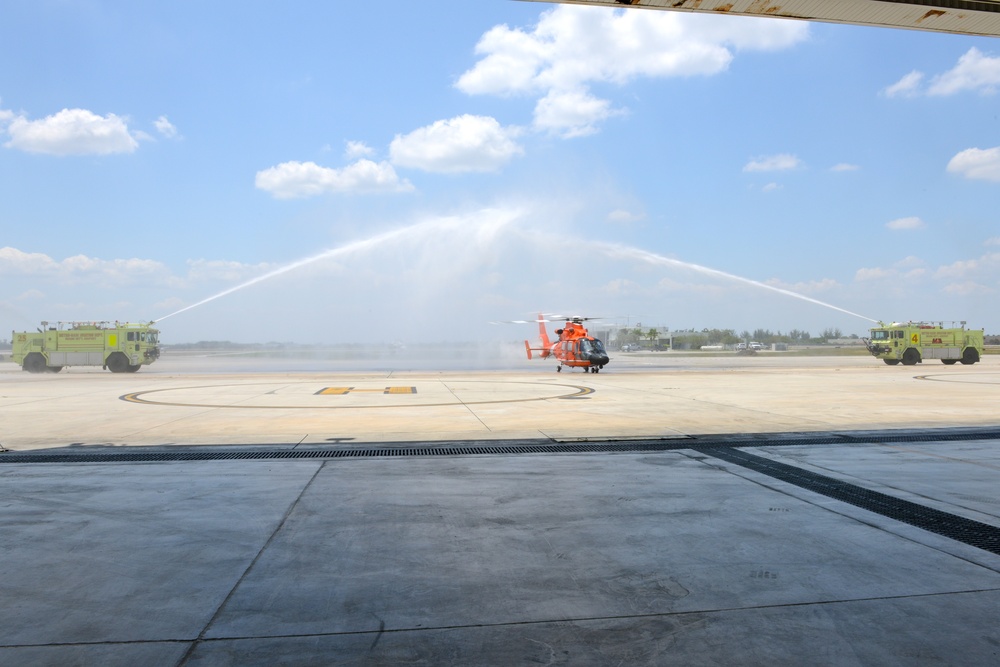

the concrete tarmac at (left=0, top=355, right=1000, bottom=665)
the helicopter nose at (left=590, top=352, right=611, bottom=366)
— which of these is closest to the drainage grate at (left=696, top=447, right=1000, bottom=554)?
the concrete tarmac at (left=0, top=355, right=1000, bottom=665)

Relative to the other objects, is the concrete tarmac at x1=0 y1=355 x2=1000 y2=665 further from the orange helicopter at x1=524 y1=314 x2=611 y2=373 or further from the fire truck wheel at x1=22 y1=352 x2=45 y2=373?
the fire truck wheel at x1=22 y1=352 x2=45 y2=373

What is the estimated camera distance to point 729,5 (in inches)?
376

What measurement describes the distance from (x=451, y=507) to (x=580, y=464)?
3031mm

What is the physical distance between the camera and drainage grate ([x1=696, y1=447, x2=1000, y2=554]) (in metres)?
6.05

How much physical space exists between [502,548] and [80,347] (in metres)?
42.4

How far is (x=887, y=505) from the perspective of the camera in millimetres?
7180

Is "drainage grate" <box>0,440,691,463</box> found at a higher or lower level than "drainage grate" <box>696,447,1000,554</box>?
lower

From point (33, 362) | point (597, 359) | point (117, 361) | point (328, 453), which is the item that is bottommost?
point (328, 453)

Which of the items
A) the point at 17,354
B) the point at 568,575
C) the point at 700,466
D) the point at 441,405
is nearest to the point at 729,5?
the point at 700,466

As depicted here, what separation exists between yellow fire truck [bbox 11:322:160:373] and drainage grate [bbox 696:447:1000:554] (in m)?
39.4

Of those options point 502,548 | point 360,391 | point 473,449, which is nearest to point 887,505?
point 502,548

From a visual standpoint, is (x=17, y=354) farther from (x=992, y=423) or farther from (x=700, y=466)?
(x=992, y=423)

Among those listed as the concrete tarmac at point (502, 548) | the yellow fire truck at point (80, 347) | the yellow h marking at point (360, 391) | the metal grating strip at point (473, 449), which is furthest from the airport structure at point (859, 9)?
the yellow fire truck at point (80, 347)

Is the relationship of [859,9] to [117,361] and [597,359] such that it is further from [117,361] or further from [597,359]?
[117,361]
